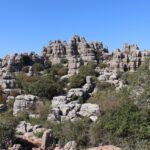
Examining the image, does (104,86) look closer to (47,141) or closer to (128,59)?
(128,59)

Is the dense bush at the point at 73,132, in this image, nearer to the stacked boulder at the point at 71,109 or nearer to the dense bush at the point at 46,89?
the stacked boulder at the point at 71,109

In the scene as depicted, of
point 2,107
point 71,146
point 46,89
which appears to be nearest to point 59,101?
point 46,89

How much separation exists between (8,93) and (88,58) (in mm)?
15654

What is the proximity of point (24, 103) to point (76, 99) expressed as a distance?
14.3 ft

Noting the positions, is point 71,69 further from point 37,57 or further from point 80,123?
point 80,123

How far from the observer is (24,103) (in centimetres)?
3550

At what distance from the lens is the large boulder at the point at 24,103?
3492 cm

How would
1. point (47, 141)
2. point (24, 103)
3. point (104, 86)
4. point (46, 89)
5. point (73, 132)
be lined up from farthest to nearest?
point (104, 86) < point (46, 89) < point (24, 103) < point (73, 132) < point (47, 141)

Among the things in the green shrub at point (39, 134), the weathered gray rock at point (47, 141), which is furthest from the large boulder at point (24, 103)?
the weathered gray rock at point (47, 141)

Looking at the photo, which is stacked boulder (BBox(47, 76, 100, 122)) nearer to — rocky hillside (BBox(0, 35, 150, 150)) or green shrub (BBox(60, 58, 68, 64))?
rocky hillside (BBox(0, 35, 150, 150))

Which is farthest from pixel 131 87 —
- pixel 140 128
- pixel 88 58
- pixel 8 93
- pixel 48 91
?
pixel 88 58

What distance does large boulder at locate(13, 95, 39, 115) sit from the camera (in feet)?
115

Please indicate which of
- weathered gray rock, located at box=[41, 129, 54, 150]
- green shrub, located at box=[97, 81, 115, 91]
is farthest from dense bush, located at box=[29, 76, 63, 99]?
weathered gray rock, located at box=[41, 129, 54, 150]

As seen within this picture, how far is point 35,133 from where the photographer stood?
2678cm
